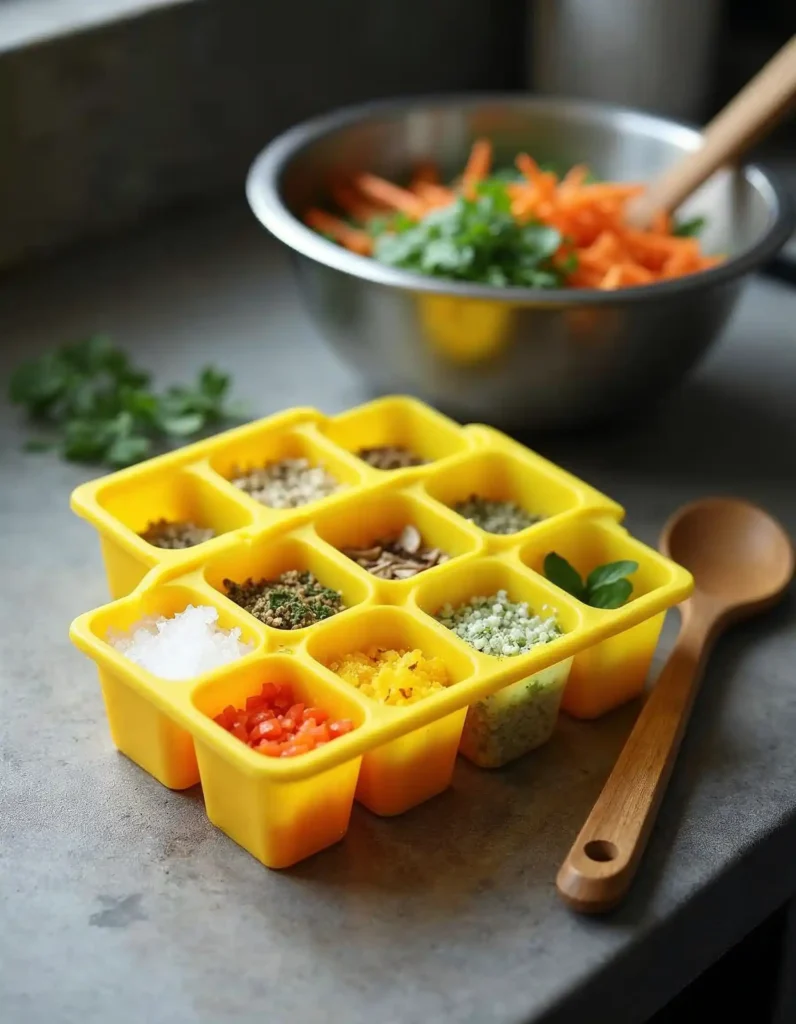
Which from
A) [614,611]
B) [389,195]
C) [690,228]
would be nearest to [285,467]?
[614,611]

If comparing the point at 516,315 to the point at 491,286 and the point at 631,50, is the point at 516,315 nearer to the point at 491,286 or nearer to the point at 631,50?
the point at 491,286

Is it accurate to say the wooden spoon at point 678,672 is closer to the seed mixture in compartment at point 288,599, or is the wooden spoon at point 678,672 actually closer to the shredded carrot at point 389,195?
the seed mixture in compartment at point 288,599

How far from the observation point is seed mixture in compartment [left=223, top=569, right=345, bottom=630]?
1.06 metres

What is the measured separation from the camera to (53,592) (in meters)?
1.25

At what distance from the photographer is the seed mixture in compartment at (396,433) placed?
1.28m

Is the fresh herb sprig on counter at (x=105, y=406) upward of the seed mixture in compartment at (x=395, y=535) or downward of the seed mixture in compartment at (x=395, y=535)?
downward

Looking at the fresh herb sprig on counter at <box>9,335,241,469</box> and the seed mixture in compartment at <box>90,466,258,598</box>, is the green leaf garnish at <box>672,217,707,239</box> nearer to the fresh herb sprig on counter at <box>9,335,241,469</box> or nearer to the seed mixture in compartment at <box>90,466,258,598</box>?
the fresh herb sprig on counter at <box>9,335,241,469</box>

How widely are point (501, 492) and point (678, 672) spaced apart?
227mm

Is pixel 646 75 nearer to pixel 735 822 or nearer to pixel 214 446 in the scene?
pixel 214 446

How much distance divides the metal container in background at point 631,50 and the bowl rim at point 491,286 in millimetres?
255

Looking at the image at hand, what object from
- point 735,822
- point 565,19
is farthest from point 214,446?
point 565,19

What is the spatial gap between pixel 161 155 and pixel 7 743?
3.15 ft

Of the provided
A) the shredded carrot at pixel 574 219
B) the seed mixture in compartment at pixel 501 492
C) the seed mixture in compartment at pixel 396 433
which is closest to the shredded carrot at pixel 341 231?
the shredded carrot at pixel 574 219

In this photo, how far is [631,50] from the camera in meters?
1.87
